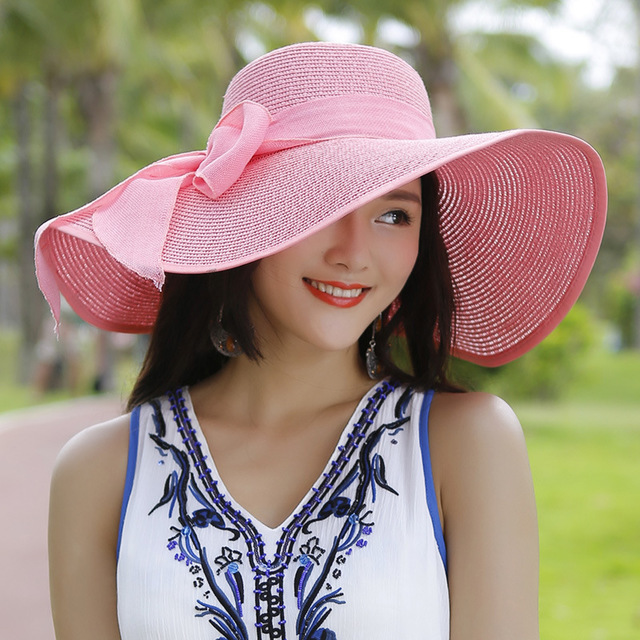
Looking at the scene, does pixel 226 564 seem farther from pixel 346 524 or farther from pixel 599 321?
pixel 599 321

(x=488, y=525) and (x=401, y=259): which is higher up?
(x=401, y=259)

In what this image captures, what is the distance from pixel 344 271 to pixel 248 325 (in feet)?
1.00

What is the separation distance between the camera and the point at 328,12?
13.6 m

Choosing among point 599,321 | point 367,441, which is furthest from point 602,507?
point 599,321

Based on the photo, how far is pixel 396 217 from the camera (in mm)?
1839

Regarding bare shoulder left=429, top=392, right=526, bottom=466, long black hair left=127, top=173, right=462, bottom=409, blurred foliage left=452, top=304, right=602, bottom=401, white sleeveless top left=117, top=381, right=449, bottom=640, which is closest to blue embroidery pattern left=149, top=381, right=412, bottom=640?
white sleeveless top left=117, top=381, right=449, bottom=640

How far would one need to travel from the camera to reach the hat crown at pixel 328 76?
6.10ft

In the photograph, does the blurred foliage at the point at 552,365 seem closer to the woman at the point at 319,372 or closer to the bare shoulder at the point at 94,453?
the woman at the point at 319,372

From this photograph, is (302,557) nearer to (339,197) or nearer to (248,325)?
(248,325)

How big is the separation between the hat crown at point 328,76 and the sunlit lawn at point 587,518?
103cm

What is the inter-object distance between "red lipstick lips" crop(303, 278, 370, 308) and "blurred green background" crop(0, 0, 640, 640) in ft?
10.6

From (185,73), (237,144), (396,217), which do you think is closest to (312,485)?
(396,217)

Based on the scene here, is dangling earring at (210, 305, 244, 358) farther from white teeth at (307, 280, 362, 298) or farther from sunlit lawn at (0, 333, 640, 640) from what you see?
sunlit lawn at (0, 333, 640, 640)

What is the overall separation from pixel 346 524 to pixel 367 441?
186 mm
